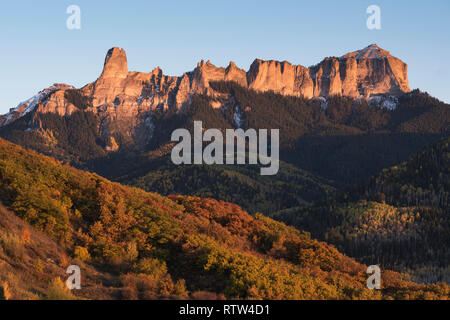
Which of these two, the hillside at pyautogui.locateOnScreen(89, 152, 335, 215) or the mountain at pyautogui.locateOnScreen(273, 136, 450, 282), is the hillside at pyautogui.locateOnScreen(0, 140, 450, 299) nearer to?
the mountain at pyautogui.locateOnScreen(273, 136, 450, 282)

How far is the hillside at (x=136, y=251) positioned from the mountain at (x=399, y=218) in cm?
3808

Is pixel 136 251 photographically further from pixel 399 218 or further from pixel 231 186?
pixel 231 186

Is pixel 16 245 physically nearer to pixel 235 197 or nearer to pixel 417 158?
pixel 417 158

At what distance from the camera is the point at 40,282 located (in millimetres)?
17656

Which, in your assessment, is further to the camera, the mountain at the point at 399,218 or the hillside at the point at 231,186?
the hillside at the point at 231,186

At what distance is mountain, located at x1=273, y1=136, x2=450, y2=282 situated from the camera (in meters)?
68.8

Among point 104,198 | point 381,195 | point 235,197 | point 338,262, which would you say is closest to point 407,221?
point 381,195

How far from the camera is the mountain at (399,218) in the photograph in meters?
68.8

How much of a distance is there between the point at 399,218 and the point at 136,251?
222 feet

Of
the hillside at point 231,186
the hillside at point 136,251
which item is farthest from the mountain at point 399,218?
the hillside at point 231,186

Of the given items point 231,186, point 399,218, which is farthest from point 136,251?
point 231,186

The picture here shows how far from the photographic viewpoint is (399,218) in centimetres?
8100

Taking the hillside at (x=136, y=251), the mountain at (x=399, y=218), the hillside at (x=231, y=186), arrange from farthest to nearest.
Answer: the hillside at (x=231, y=186) → the mountain at (x=399, y=218) → the hillside at (x=136, y=251)

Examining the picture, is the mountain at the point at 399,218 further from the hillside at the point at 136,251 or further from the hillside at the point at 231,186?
the hillside at the point at 231,186
